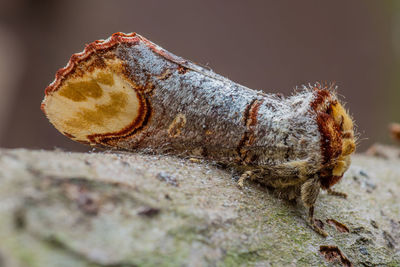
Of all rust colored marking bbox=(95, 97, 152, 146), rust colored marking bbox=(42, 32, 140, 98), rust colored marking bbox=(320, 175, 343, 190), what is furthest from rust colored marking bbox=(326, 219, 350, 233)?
rust colored marking bbox=(42, 32, 140, 98)

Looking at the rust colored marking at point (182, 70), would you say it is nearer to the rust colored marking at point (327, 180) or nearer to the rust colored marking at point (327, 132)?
the rust colored marking at point (327, 132)

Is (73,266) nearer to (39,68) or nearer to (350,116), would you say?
(350,116)

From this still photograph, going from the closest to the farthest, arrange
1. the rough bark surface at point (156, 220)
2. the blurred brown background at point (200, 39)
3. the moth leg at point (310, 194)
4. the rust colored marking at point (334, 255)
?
the rough bark surface at point (156, 220), the rust colored marking at point (334, 255), the moth leg at point (310, 194), the blurred brown background at point (200, 39)

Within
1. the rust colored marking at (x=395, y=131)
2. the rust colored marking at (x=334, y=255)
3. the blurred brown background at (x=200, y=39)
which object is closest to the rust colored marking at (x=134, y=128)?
the rust colored marking at (x=334, y=255)

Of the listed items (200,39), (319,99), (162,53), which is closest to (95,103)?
(162,53)

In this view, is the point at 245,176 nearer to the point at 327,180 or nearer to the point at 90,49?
the point at 327,180

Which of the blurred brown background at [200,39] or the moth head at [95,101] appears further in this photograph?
the blurred brown background at [200,39]

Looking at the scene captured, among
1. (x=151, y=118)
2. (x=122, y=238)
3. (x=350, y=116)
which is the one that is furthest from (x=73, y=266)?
(x=350, y=116)

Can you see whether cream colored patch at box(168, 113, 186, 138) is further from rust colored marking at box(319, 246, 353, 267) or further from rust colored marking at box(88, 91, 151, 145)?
rust colored marking at box(319, 246, 353, 267)

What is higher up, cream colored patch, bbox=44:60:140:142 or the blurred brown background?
the blurred brown background

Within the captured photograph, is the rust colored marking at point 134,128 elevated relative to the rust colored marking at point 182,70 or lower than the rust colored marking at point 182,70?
lower
